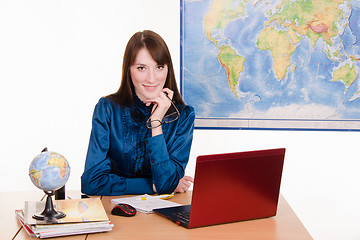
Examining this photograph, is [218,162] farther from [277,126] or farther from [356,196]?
[356,196]

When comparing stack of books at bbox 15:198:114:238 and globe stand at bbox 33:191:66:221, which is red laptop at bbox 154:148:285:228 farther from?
globe stand at bbox 33:191:66:221

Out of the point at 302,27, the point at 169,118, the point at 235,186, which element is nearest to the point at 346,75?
the point at 302,27

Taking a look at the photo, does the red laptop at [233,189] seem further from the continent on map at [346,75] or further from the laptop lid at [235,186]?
the continent on map at [346,75]

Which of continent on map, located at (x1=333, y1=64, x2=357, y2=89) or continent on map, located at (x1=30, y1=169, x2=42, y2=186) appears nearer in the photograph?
continent on map, located at (x1=30, y1=169, x2=42, y2=186)

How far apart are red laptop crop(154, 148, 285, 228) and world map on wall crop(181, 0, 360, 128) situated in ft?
5.52

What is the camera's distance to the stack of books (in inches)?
55.6

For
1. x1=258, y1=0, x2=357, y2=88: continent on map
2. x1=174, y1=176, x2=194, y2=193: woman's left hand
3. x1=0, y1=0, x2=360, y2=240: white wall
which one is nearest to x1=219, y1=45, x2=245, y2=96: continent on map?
x1=258, y1=0, x2=357, y2=88: continent on map

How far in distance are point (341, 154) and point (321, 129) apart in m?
0.24

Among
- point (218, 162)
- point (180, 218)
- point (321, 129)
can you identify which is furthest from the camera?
point (321, 129)

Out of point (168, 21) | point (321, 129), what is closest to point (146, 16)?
point (168, 21)

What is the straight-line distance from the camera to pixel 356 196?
3.22 metres

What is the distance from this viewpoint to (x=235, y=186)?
1.50 meters

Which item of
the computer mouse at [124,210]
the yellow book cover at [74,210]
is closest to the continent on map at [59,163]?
the yellow book cover at [74,210]

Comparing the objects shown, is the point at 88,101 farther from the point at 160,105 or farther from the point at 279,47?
the point at 279,47
